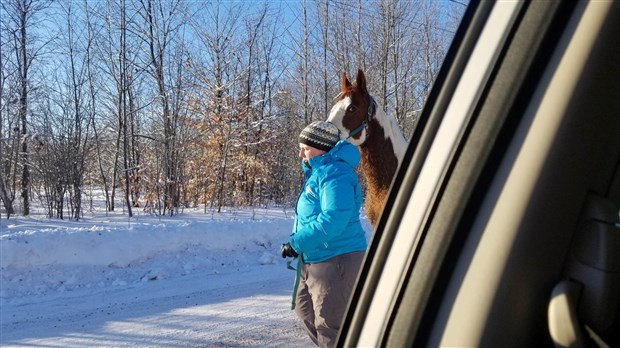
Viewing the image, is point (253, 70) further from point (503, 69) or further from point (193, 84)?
point (503, 69)

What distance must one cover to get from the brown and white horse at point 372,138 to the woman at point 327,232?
2.65 ft

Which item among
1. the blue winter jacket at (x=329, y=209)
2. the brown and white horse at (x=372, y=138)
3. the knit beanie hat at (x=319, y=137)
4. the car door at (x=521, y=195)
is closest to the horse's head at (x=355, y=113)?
the brown and white horse at (x=372, y=138)

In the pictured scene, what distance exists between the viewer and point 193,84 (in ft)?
59.7

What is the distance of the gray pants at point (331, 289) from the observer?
3.25 metres

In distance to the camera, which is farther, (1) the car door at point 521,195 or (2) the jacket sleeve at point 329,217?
(2) the jacket sleeve at point 329,217

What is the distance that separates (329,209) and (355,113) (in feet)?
4.83

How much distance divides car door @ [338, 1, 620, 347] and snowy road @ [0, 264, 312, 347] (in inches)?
165

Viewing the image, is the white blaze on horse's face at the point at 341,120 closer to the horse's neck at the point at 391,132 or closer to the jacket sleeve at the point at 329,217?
the horse's neck at the point at 391,132

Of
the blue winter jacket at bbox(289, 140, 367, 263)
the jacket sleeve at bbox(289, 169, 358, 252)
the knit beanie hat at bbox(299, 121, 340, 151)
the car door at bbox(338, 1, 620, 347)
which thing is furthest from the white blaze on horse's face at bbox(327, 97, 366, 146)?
the car door at bbox(338, 1, 620, 347)

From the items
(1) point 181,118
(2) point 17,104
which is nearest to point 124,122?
(1) point 181,118

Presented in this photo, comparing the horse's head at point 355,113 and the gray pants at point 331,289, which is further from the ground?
the horse's head at point 355,113

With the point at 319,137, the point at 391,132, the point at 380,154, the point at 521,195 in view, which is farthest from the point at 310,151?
the point at 521,195

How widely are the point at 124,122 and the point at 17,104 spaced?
3.16 meters

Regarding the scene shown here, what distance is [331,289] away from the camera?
3.25 meters
